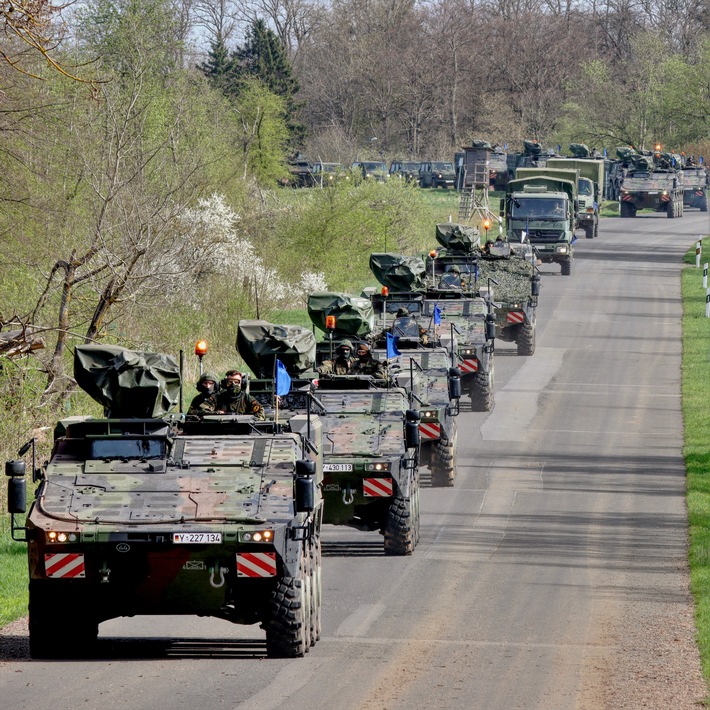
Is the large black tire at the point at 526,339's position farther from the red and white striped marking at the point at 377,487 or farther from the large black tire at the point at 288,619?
the large black tire at the point at 288,619

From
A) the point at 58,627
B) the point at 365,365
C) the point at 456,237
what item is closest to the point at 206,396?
the point at 58,627

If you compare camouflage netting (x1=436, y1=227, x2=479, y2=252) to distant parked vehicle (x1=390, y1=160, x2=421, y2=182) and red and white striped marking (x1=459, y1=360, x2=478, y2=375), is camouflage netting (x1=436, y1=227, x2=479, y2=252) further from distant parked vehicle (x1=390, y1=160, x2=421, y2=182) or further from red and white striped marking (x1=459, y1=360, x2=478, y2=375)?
distant parked vehicle (x1=390, y1=160, x2=421, y2=182)

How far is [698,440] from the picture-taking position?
24.2m

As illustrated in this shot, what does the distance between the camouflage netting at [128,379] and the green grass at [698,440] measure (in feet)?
15.5

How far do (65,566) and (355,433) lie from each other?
20.6 feet

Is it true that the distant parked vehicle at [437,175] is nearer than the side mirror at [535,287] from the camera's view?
No

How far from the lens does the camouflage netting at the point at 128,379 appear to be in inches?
507

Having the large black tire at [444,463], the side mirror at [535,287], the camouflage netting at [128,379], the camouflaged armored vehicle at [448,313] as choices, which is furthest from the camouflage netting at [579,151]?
the camouflage netting at [128,379]

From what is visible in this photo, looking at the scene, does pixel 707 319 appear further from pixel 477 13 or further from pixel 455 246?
pixel 477 13

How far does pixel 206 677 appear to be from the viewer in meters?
11.2

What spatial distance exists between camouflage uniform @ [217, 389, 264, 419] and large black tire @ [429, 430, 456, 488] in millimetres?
5221

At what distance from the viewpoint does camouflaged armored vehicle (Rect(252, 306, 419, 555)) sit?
1645 cm

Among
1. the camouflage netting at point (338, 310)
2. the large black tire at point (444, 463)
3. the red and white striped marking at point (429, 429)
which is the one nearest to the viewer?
the red and white striped marking at point (429, 429)

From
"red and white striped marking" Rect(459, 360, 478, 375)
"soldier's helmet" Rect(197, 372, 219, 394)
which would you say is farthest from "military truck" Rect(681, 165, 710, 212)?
"soldier's helmet" Rect(197, 372, 219, 394)
